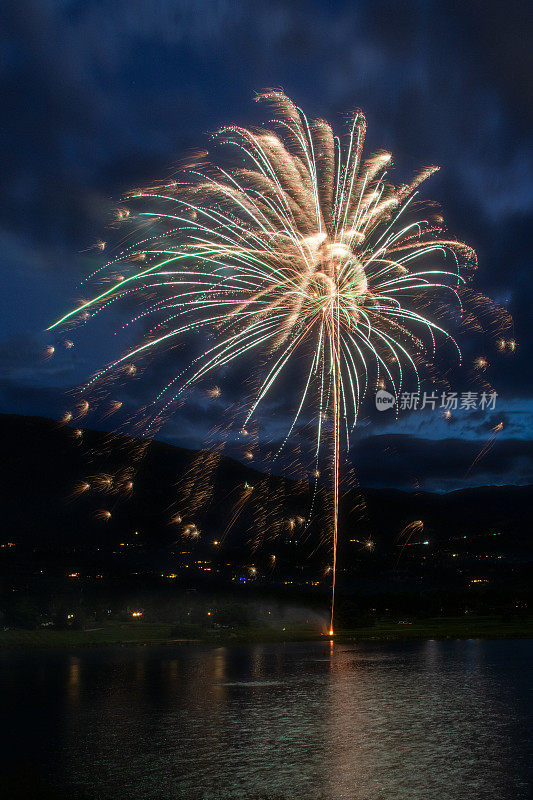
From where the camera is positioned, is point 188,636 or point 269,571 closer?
point 188,636

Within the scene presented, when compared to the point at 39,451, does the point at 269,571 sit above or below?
below

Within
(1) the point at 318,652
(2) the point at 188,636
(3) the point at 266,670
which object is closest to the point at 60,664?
(3) the point at 266,670

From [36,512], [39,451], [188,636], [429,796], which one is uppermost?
[39,451]

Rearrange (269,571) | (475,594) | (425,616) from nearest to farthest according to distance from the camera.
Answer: (425,616) < (475,594) < (269,571)

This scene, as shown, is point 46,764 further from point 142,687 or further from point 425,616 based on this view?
point 425,616

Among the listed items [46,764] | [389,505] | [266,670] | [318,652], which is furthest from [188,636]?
[389,505]

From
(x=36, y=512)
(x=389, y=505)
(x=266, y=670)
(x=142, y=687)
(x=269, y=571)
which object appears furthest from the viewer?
(x=389, y=505)

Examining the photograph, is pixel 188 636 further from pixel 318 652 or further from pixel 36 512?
pixel 36 512
